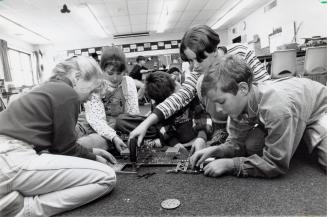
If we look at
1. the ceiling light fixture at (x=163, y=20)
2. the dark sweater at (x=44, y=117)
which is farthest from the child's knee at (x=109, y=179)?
the ceiling light fixture at (x=163, y=20)

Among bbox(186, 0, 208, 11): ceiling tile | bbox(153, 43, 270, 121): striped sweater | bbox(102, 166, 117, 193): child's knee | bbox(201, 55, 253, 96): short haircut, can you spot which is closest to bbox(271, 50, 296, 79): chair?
bbox(153, 43, 270, 121): striped sweater

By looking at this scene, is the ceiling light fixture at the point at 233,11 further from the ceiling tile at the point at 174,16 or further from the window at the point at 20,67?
the window at the point at 20,67

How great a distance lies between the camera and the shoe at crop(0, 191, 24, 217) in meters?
0.90

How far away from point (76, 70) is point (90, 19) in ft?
18.9

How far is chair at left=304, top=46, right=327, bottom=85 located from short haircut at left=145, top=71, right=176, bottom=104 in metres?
1.74

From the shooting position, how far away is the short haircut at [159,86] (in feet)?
6.28

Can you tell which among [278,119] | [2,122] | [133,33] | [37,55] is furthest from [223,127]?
[37,55]

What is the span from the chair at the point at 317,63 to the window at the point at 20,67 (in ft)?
24.7

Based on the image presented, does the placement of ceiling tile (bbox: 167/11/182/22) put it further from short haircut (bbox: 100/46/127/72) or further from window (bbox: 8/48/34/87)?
short haircut (bbox: 100/46/127/72)

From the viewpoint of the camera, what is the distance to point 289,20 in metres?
5.52

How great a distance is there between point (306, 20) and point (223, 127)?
173 inches

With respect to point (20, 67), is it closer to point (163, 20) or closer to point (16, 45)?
point (16, 45)

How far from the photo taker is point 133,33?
9023 millimetres

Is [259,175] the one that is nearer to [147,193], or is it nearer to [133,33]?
[147,193]
